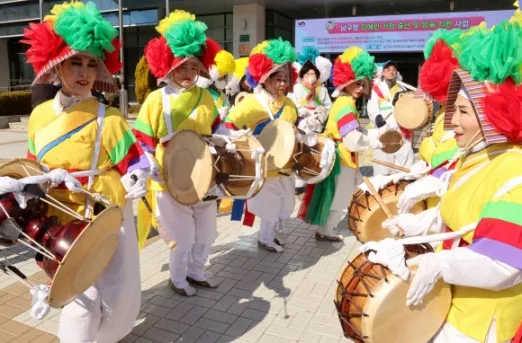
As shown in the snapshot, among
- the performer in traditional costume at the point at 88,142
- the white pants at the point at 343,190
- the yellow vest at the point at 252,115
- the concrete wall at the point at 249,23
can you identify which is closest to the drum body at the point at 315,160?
the yellow vest at the point at 252,115

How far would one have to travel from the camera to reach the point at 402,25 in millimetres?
13453

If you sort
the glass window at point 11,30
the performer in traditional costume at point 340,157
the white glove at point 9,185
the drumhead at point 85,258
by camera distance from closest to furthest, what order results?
the drumhead at point 85,258
the white glove at point 9,185
the performer in traditional costume at point 340,157
the glass window at point 11,30

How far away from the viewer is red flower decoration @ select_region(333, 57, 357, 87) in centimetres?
495

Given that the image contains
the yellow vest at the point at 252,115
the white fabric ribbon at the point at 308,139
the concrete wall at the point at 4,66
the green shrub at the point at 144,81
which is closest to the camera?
the white fabric ribbon at the point at 308,139

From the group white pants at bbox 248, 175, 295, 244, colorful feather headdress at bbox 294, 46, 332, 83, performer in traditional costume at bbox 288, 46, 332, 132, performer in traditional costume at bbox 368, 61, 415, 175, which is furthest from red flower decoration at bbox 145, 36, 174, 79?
colorful feather headdress at bbox 294, 46, 332, 83

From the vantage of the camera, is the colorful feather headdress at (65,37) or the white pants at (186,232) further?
the white pants at (186,232)

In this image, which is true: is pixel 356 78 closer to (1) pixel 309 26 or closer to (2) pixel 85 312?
(2) pixel 85 312

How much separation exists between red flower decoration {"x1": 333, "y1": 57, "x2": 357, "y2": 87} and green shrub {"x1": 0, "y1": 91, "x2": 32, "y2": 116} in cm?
1503

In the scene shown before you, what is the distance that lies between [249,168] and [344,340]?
146 cm

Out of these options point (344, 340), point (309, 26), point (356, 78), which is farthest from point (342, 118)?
point (309, 26)

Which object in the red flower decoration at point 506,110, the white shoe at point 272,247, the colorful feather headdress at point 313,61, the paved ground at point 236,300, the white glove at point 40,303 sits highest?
the colorful feather headdress at point 313,61

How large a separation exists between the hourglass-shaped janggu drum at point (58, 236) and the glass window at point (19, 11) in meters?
20.5

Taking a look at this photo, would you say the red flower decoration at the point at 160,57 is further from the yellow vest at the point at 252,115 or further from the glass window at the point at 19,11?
the glass window at the point at 19,11

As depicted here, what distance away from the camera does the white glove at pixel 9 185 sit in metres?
2.08
